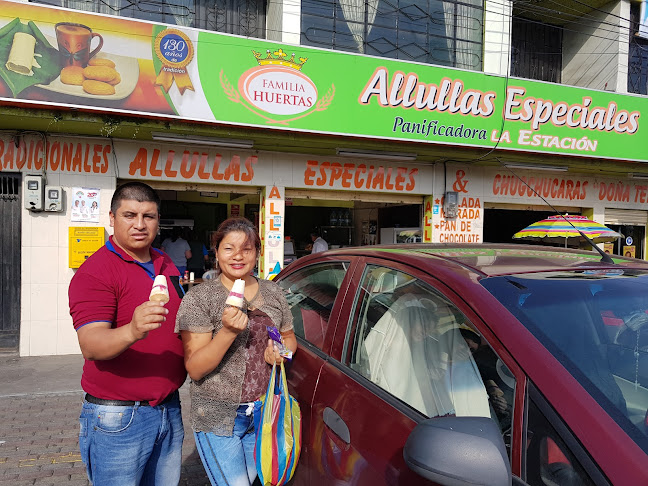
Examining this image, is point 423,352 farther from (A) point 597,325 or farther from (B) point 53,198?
(B) point 53,198

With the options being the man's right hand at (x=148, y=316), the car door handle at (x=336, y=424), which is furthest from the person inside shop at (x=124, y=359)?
the car door handle at (x=336, y=424)

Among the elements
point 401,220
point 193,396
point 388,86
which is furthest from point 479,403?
point 401,220

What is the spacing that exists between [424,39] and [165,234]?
758 centimetres

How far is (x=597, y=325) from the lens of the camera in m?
1.62

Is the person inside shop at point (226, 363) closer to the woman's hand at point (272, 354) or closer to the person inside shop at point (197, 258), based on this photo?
the woman's hand at point (272, 354)

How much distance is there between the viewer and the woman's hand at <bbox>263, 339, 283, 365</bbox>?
6.99 feet

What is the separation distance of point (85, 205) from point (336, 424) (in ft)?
21.5

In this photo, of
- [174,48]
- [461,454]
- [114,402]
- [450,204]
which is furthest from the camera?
[450,204]

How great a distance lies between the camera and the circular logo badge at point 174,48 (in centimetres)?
631

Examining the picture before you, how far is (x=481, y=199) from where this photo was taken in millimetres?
9352

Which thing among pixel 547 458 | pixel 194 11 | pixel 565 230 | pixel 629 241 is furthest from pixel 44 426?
pixel 629 241

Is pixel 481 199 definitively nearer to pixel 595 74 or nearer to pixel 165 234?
pixel 595 74

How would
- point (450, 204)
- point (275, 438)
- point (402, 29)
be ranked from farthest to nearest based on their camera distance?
point (402, 29) → point (450, 204) → point (275, 438)

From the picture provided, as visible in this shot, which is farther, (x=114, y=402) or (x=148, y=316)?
(x=114, y=402)
